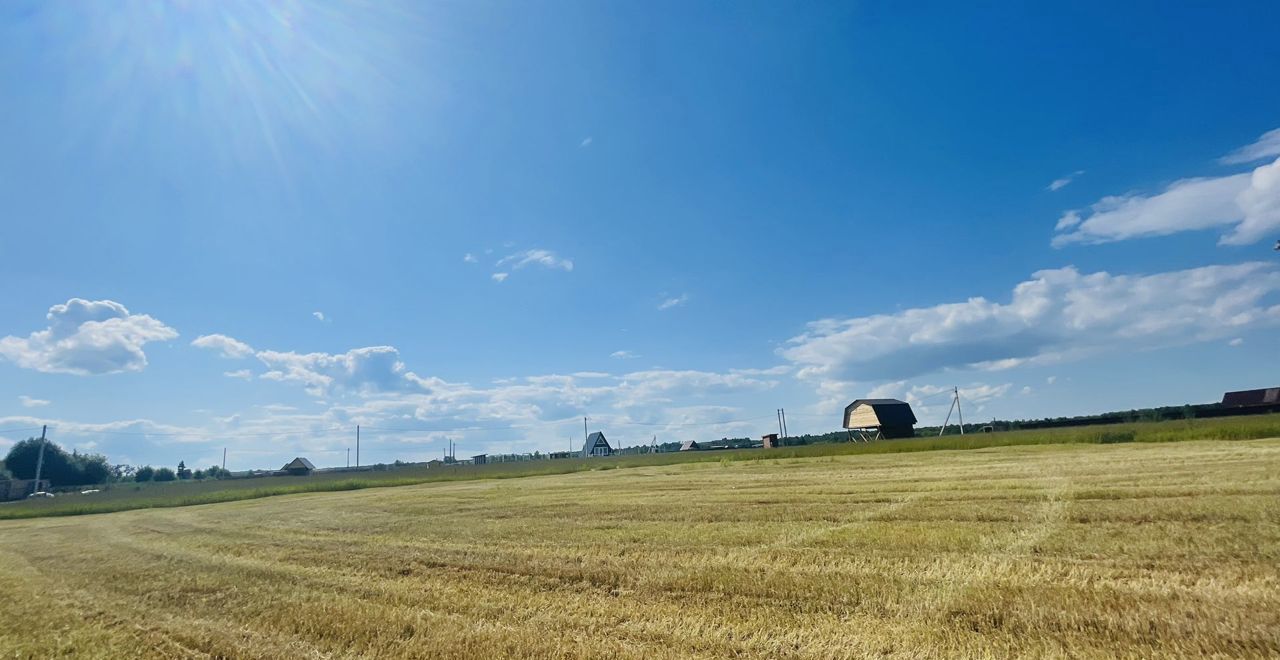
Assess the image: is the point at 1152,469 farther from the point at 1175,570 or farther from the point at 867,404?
the point at 867,404

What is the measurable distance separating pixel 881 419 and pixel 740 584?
6519cm

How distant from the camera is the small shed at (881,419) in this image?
2557 inches

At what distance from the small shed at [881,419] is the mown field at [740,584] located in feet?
182

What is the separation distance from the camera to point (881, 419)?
65000 mm

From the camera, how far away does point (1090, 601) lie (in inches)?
184

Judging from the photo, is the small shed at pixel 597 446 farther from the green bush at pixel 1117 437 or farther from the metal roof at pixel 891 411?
the green bush at pixel 1117 437

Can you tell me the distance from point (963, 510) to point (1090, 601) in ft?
17.5

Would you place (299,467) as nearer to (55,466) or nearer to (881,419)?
(55,466)

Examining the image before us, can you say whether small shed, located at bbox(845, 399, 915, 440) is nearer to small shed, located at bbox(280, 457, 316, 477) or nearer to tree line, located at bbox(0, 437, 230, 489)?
small shed, located at bbox(280, 457, 316, 477)

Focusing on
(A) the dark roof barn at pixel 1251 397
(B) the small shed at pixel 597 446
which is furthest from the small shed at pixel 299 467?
(A) the dark roof barn at pixel 1251 397

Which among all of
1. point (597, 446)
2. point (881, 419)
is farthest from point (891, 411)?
point (597, 446)

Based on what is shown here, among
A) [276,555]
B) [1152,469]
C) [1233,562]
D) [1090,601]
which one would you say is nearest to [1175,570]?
[1233,562]

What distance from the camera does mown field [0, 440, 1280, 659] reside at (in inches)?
169

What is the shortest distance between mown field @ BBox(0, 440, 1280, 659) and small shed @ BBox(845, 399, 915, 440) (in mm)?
55413
